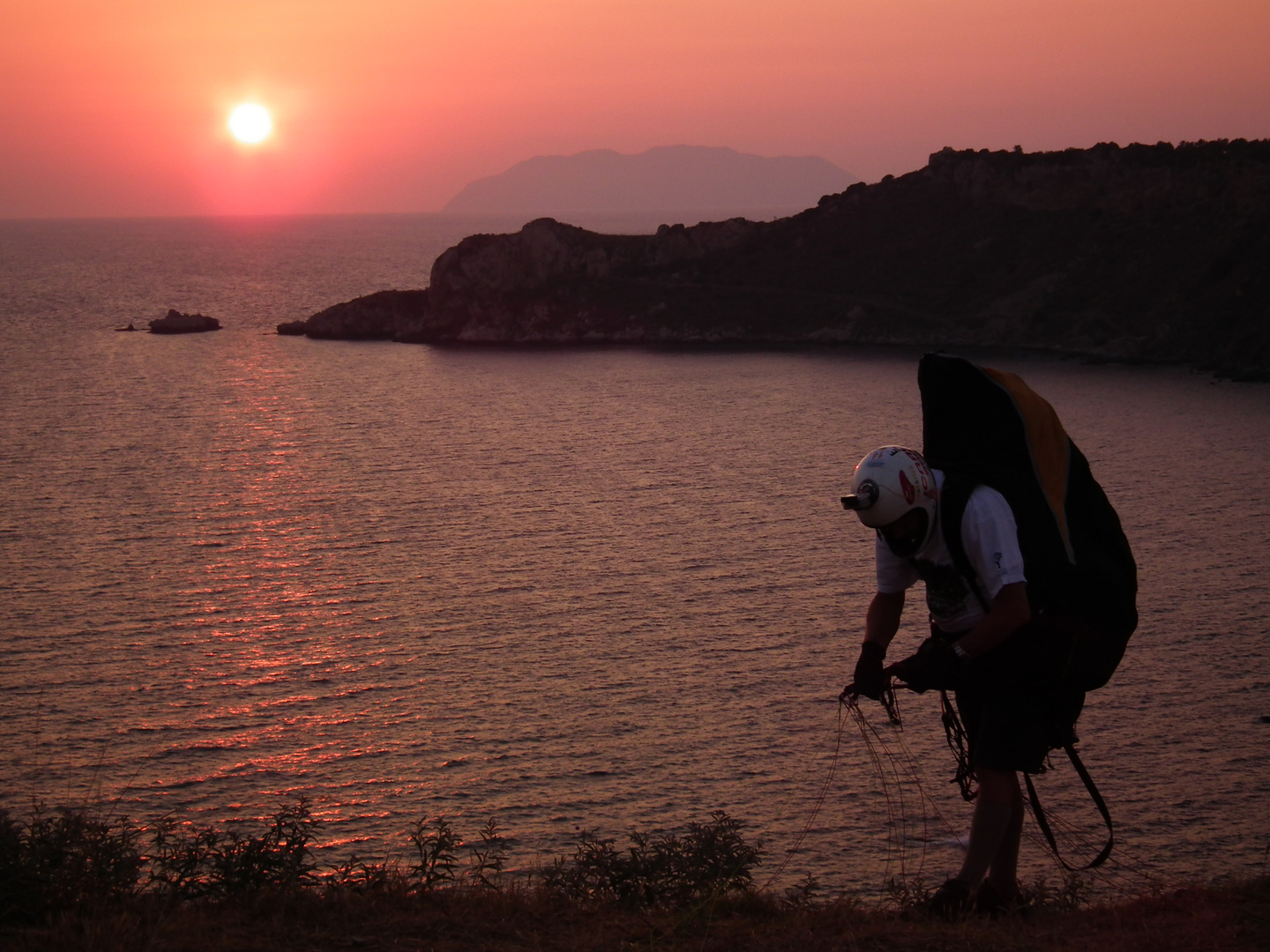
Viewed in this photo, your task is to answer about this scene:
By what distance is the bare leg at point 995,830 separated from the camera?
20.7ft

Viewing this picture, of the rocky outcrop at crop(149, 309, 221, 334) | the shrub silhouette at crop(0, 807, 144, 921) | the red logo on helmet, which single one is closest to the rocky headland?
the rocky outcrop at crop(149, 309, 221, 334)

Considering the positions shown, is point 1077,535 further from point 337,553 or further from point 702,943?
point 337,553

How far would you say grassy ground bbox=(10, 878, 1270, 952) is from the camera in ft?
19.8

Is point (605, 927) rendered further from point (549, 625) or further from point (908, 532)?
point (549, 625)

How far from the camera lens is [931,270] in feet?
348

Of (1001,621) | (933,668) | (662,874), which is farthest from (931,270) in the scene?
(1001,621)

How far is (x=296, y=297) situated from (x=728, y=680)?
129 meters

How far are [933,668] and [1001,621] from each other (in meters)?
0.48

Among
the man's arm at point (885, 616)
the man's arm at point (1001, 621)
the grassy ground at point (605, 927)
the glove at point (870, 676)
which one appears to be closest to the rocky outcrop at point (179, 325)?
the grassy ground at point (605, 927)

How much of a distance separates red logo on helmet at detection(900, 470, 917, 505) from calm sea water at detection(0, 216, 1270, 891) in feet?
12.1

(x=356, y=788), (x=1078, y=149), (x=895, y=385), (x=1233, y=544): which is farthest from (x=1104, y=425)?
(x=1078, y=149)

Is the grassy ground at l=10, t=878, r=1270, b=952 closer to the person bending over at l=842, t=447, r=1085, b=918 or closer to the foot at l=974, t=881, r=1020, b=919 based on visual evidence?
the foot at l=974, t=881, r=1020, b=919

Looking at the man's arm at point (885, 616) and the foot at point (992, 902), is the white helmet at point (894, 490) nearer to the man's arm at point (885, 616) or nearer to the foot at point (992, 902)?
the man's arm at point (885, 616)

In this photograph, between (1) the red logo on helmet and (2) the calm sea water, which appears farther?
(2) the calm sea water
